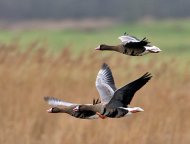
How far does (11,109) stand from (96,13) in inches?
1643

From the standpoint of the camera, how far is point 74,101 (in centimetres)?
946

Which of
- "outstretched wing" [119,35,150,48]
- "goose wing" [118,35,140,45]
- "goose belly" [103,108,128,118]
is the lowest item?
"goose belly" [103,108,128,118]

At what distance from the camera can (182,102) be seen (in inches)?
373

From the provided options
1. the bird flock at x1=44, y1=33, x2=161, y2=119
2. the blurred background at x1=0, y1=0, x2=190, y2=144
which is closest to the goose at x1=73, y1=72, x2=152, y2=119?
the bird flock at x1=44, y1=33, x2=161, y2=119

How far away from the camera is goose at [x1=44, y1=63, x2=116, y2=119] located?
3.88m

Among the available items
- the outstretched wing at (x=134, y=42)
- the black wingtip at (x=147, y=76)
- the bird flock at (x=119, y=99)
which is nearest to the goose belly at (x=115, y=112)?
the bird flock at (x=119, y=99)

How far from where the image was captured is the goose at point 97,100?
3.88 metres

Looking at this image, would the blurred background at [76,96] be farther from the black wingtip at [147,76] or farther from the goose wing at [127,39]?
the black wingtip at [147,76]

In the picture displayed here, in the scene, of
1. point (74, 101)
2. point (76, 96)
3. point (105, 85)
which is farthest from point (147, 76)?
point (76, 96)

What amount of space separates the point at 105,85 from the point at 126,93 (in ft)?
1.02

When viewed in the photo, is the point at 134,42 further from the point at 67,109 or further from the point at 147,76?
the point at 67,109

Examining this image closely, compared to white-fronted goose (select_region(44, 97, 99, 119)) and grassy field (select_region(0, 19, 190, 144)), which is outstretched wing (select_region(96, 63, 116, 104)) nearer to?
white-fronted goose (select_region(44, 97, 99, 119))

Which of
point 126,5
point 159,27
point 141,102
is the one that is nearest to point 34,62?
point 141,102

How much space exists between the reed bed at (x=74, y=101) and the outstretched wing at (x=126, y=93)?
4.21 m
